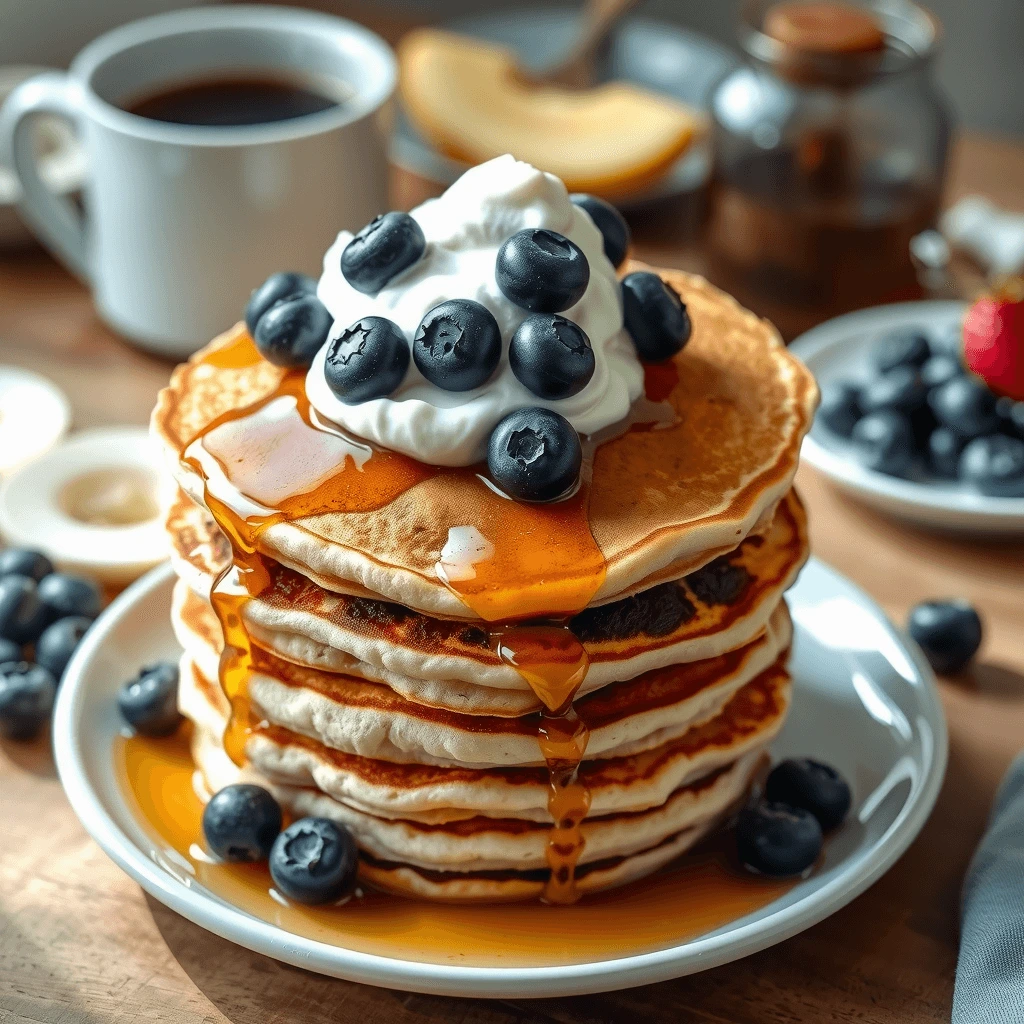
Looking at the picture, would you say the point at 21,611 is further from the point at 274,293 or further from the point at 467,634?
the point at 467,634

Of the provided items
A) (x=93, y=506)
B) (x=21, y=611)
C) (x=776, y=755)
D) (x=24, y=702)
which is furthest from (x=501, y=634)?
(x=93, y=506)

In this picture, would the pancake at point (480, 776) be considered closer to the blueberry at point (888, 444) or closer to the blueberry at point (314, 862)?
the blueberry at point (314, 862)

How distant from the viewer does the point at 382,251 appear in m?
1.18

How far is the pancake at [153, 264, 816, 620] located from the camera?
3.53 ft

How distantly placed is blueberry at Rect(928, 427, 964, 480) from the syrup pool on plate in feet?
2.72

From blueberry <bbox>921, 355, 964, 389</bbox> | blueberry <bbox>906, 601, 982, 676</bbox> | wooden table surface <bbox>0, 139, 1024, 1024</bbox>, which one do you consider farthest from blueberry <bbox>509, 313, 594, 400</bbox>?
blueberry <bbox>921, 355, 964, 389</bbox>

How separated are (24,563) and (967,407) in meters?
1.27

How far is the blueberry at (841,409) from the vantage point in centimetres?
197

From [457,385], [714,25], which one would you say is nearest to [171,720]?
[457,385]

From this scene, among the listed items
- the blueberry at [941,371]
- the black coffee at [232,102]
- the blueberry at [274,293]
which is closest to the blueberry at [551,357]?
the blueberry at [274,293]

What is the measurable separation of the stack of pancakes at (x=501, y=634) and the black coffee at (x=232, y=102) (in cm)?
86

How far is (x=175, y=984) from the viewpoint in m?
1.21

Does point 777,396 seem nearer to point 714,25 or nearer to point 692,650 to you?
point 692,650

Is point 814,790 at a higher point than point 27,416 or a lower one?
higher
